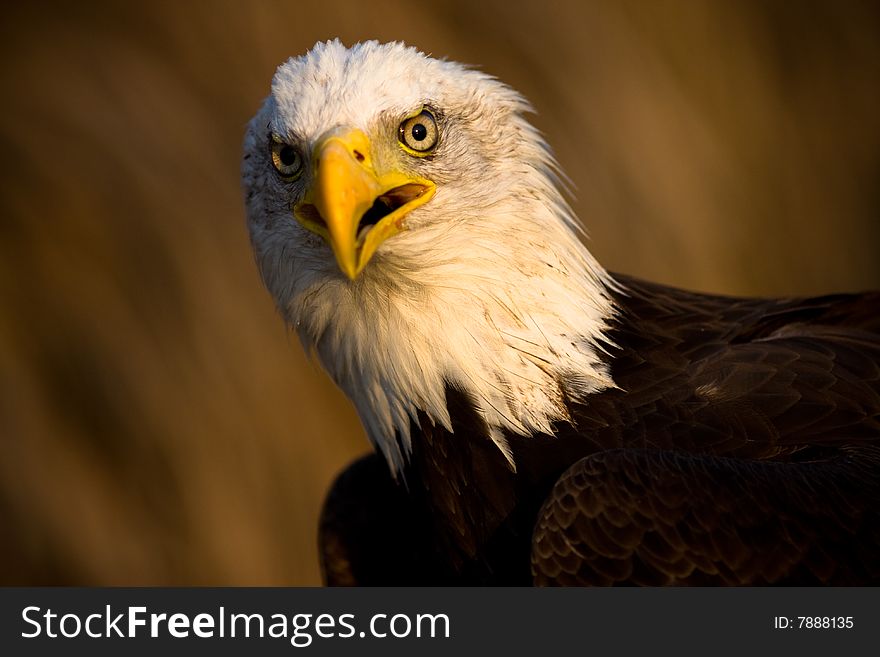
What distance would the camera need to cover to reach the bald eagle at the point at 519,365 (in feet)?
7.41

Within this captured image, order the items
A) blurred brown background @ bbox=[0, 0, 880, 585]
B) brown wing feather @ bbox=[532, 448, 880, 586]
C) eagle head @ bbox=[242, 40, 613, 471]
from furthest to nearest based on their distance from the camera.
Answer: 1. blurred brown background @ bbox=[0, 0, 880, 585]
2. eagle head @ bbox=[242, 40, 613, 471]
3. brown wing feather @ bbox=[532, 448, 880, 586]

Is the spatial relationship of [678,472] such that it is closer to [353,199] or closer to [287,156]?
[353,199]

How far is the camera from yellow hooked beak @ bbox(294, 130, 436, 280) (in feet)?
7.49

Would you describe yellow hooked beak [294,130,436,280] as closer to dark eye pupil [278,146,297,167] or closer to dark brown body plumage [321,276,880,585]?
dark eye pupil [278,146,297,167]

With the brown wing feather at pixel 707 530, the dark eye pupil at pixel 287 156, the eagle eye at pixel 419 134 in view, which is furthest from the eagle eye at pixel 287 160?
the brown wing feather at pixel 707 530

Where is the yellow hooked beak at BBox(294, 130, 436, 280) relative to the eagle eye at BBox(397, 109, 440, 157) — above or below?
below

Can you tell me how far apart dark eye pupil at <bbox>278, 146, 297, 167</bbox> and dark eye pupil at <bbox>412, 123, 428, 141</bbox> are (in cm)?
31

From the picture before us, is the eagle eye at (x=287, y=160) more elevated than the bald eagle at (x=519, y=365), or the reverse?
the eagle eye at (x=287, y=160)

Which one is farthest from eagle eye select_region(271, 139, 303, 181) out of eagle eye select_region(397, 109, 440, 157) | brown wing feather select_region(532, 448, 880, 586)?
brown wing feather select_region(532, 448, 880, 586)

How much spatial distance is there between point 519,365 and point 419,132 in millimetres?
663

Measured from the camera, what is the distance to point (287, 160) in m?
2.58

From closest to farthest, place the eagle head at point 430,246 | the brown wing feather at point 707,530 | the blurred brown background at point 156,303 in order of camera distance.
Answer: the brown wing feather at point 707,530 < the eagle head at point 430,246 < the blurred brown background at point 156,303

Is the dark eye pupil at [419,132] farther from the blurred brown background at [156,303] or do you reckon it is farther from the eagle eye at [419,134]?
the blurred brown background at [156,303]

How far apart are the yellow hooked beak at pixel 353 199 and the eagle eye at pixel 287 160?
98 mm
